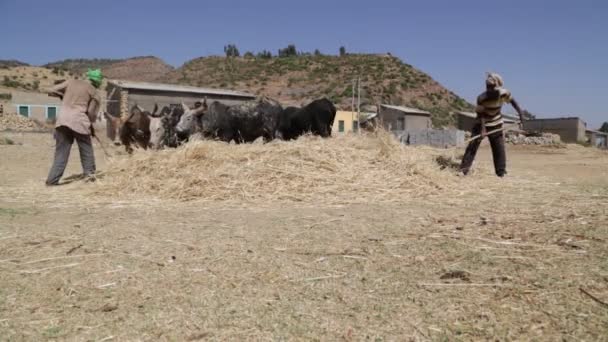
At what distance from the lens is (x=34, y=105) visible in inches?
1644

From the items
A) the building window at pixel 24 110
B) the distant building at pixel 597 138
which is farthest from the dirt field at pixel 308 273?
the building window at pixel 24 110

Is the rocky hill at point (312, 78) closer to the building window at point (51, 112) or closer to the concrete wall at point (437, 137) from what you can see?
the building window at point (51, 112)

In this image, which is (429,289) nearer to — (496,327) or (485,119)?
(496,327)

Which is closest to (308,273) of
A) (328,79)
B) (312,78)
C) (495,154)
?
(495,154)

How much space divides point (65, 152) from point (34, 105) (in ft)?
130

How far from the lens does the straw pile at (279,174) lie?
5996 mm

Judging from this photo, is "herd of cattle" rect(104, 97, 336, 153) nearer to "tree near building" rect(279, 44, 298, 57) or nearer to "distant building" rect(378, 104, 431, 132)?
"distant building" rect(378, 104, 431, 132)

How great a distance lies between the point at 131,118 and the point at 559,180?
27.9 ft

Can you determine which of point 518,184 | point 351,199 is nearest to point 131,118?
point 351,199

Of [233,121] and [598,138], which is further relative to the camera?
[598,138]

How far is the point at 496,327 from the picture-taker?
84.8 inches

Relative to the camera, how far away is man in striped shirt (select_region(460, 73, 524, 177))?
810 cm

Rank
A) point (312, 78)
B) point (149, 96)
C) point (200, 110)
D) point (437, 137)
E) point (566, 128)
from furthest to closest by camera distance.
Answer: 1. point (312, 78)
2. point (566, 128)
3. point (149, 96)
4. point (437, 137)
5. point (200, 110)

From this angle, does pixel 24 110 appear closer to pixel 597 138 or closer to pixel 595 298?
pixel 597 138
